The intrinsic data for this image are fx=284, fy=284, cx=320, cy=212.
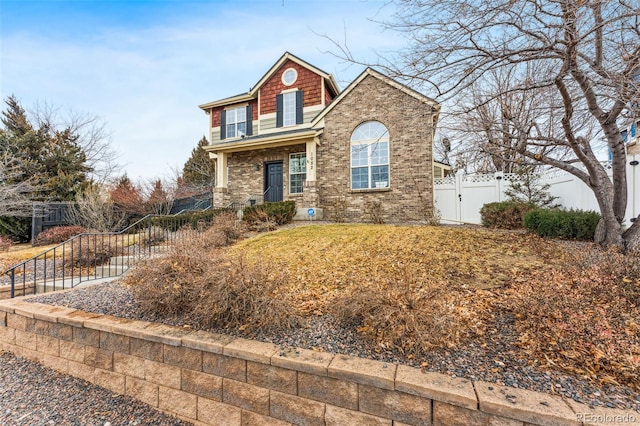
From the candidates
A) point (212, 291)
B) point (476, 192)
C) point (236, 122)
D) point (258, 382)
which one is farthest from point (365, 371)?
point (236, 122)

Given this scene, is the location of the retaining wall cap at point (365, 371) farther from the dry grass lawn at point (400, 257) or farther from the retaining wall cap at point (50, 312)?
the retaining wall cap at point (50, 312)

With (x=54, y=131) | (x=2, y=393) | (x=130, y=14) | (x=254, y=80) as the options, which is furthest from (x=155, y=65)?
(x=54, y=131)

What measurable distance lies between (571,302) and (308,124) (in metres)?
11.7

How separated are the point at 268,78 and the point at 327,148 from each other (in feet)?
16.6

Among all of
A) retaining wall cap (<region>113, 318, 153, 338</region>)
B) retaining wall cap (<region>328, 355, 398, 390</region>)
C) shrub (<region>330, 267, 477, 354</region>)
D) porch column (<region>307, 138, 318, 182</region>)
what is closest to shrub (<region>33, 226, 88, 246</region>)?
porch column (<region>307, 138, 318, 182</region>)

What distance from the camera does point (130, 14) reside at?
6.53m

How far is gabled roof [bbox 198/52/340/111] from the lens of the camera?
13.1m

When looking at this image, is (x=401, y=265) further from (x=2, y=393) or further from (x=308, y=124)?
(x=308, y=124)

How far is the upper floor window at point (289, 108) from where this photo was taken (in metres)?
13.2

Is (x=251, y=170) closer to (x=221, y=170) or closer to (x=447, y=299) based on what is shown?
(x=221, y=170)

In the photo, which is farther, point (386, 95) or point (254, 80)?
point (254, 80)

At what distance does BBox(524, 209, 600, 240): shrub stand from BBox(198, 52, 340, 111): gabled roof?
31.8ft

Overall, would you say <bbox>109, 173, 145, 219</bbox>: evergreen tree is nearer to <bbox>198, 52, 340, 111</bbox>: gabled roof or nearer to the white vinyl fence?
<bbox>198, 52, 340, 111</bbox>: gabled roof

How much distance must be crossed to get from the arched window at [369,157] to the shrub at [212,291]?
28.2 ft
